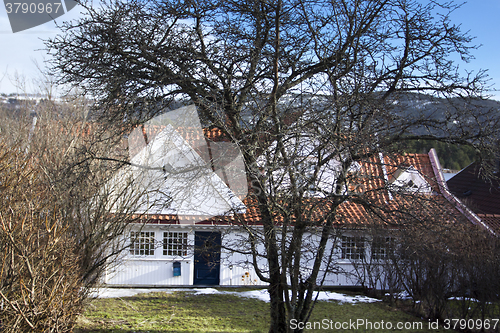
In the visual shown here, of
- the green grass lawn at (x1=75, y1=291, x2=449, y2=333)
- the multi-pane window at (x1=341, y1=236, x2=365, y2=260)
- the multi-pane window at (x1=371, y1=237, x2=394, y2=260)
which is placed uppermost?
the multi-pane window at (x1=341, y1=236, x2=365, y2=260)

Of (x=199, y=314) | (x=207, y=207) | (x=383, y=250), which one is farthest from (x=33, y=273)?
(x=383, y=250)

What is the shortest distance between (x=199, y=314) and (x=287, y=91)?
6.85m

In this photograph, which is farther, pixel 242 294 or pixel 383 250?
pixel 242 294

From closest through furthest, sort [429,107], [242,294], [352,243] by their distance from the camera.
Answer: [429,107] → [352,243] → [242,294]

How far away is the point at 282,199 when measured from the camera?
4113 millimetres

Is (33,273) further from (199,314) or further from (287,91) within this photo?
(199,314)

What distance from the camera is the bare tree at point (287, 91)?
4215 millimetres

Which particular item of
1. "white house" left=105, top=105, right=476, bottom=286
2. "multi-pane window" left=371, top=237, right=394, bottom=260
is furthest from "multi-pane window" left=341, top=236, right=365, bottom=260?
"multi-pane window" left=371, top=237, right=394, bottom=260

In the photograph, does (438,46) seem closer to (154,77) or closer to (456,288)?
(154,77)

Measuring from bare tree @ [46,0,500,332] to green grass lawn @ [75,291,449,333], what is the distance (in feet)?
14.0

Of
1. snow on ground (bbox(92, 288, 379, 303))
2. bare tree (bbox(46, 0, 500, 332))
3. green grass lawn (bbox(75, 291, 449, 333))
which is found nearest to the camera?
bare tree (bbox(46, 0, 500, 332))

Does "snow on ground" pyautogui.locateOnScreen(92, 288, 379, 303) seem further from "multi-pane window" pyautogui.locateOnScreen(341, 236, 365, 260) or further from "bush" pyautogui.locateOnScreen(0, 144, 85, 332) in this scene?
"bush" pyautogui.locateOnScreen(0, 144, 85, 332)

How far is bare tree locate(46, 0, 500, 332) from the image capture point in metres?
4.21

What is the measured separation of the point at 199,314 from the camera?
32.5 feet
